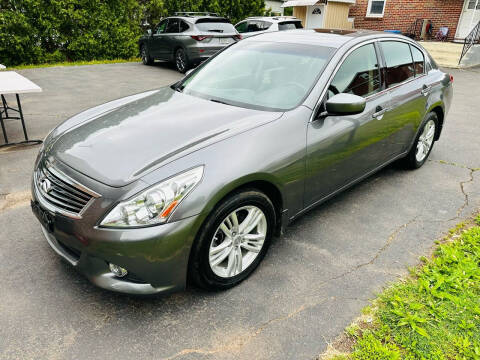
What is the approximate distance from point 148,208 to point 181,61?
33.3 ft

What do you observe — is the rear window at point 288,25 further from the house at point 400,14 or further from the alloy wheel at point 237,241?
the alloy wheel at point 237,241

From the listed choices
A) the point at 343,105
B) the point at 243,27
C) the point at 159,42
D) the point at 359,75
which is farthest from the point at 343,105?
the point at 243,27

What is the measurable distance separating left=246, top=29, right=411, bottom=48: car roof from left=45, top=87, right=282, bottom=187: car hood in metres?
1.04

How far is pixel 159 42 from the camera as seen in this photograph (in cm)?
1233

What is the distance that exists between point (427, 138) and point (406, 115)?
3.28ft

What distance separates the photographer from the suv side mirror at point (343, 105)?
2.88 meters

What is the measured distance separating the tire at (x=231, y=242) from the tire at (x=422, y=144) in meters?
2.61

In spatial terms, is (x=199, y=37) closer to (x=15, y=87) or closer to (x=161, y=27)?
(x=161, y=27)

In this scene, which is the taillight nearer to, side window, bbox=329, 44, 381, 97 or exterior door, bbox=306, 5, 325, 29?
side window, bbox=329, 44, 381, 97

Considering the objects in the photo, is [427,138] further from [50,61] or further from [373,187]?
[50,61]

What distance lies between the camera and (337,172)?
10.7 ft

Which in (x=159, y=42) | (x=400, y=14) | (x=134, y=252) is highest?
(x=400, y=14)

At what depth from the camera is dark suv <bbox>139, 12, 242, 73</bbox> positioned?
10922mm

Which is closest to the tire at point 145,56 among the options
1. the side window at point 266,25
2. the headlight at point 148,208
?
the side window at point 266,25
